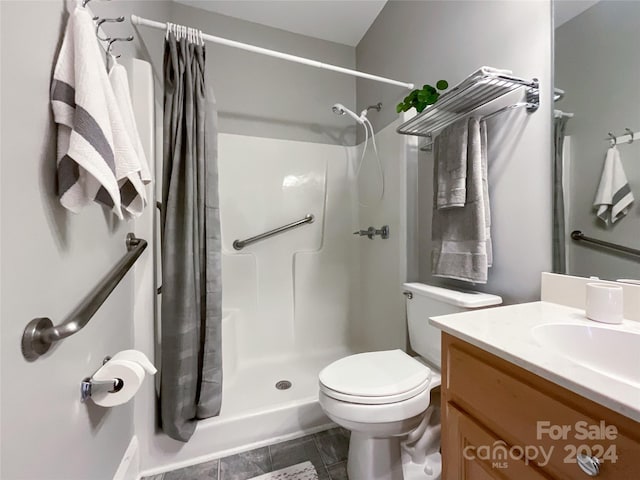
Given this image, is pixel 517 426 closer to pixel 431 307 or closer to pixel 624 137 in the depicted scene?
pixel 431 307

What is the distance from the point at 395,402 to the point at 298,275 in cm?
119

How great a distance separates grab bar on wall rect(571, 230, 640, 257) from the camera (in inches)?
29.5

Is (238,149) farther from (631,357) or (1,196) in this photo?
(631,357)

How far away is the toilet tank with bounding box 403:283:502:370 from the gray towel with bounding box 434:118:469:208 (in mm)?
366

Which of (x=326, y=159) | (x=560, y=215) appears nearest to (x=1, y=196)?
(x=560, y=215)

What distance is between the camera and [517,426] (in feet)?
1.75

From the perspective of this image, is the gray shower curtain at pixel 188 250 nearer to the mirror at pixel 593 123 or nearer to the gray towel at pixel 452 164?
the gray towel at pixel 452 164

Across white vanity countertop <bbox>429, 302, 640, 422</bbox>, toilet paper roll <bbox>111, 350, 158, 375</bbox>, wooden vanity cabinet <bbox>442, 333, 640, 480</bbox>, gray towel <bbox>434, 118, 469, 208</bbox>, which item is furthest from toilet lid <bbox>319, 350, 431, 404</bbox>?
gray towel <bbox>434, 118, 469, 208</bbox>

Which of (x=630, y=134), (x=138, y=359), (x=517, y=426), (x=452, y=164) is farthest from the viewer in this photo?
(x=452, y=164)

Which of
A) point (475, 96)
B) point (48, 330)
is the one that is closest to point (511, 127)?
point (475, 96)

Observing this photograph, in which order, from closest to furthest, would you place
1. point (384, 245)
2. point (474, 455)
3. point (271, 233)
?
point (474, 455)
point (384, 245)
point (271, 233)

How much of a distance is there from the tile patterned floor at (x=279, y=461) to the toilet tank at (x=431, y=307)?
24.4 inches

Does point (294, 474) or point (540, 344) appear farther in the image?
point (294, 474)

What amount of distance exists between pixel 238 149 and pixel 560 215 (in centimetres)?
174
